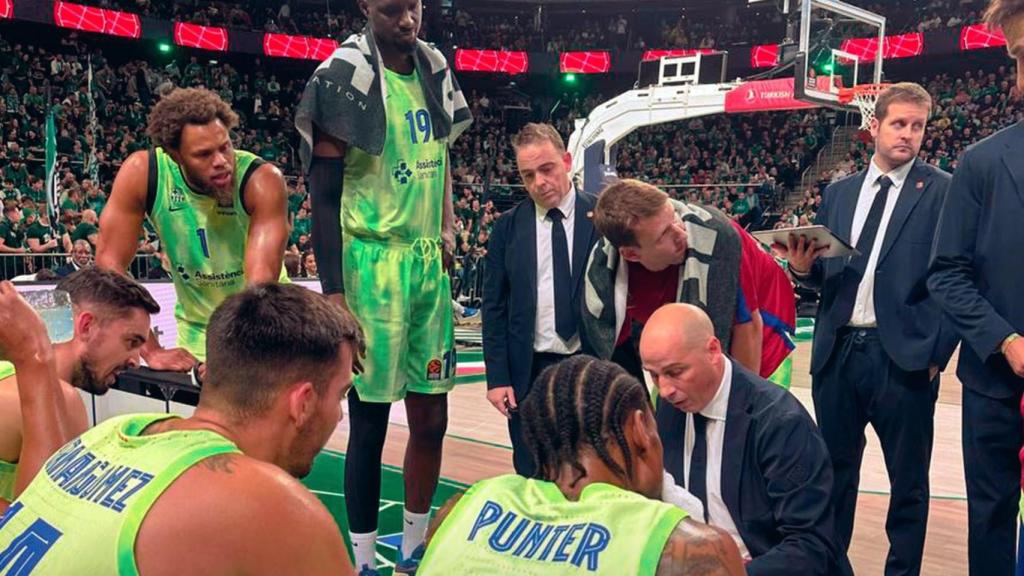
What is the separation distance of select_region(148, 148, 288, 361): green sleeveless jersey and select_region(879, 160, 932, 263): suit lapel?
7.14 ft

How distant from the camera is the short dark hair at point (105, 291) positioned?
7.53ft

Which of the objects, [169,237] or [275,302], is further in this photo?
[169,237]

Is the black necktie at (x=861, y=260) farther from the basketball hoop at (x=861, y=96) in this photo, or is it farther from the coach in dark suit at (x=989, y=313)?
the basketball hoop at (x=861, y=96)

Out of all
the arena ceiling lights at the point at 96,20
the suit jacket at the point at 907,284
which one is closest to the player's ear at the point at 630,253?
the suit jacket at the point at 907,284

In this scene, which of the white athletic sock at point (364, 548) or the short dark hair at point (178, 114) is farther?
the white athletic sock at point (364, 548)

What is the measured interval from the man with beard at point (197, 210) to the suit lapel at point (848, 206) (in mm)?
1982

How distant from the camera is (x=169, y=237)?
296 cm

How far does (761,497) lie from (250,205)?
1857mm

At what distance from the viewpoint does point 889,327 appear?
2.86 metres

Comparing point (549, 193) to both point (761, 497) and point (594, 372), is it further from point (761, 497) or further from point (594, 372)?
point (594, 372)

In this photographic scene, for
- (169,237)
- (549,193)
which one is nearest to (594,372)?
(549,193)

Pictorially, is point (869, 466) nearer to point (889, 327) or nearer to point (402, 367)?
point (889, 327)

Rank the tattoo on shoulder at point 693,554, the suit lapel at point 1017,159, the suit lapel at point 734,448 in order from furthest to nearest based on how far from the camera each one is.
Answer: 1. the suit lapel at point 1017,159
2. the suit lapel at point 734,448
3. the tattoo on shoulder at point 693,554

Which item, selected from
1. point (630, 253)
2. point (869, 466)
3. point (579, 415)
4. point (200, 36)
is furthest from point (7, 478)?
point (200, 36)
